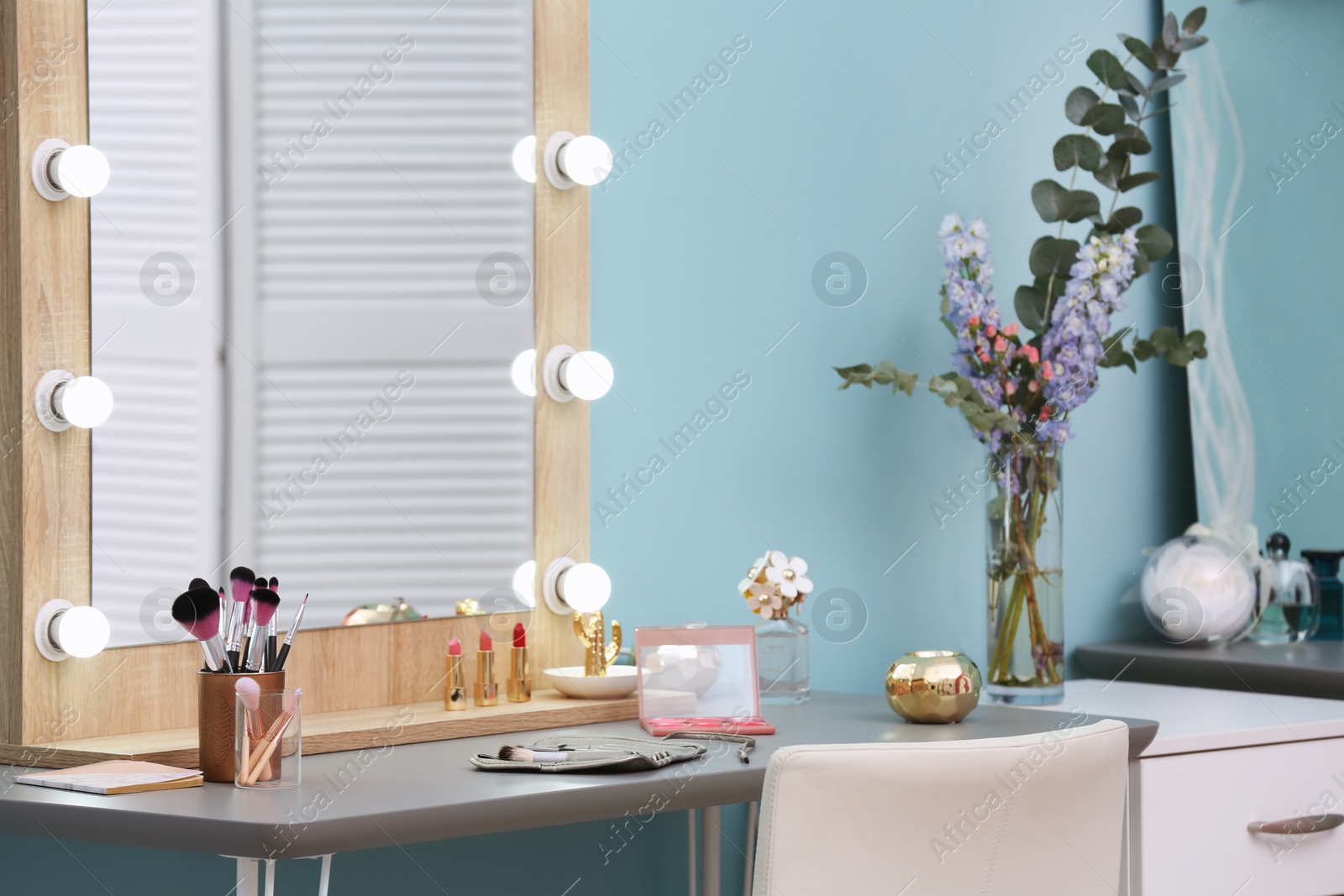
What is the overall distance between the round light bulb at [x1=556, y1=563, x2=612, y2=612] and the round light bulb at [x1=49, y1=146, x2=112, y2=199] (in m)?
0.74

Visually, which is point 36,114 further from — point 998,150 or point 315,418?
point 998,150

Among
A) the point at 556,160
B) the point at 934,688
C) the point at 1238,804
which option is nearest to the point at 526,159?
the point at 556,160

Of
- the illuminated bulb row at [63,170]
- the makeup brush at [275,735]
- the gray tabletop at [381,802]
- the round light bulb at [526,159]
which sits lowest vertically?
the gray tabletop at [381,802]

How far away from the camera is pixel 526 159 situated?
75.9 inches

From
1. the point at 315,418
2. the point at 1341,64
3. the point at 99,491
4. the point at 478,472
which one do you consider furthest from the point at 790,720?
the point at 1341,64

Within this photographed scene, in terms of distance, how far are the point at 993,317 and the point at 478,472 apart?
0.81 metres

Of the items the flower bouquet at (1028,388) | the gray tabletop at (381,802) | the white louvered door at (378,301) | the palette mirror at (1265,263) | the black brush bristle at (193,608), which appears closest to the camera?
the gray tabletop at (381,802)

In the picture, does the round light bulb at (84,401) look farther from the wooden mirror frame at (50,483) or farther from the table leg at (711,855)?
→ the table leg at (711,855)

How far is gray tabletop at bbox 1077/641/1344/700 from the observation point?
7.33 feet

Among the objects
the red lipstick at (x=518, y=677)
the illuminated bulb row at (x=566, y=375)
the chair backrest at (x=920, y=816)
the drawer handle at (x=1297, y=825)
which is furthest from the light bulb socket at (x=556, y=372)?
the drawer handle at (x=1297, y=825)

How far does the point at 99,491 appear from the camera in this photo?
155 centimetres

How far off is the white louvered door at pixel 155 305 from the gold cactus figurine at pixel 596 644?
48cm

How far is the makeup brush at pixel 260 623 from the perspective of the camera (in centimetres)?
145

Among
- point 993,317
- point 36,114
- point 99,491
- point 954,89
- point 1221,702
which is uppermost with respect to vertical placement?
point 954,89
